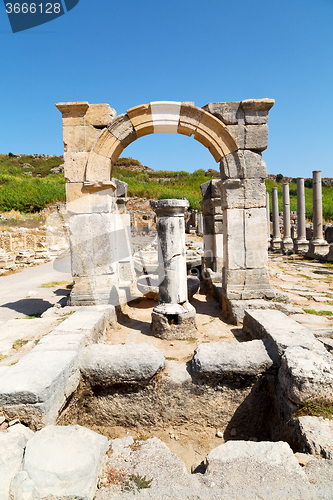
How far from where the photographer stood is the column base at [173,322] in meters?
4.47

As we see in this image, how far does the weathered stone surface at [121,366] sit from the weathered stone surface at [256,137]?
3865 millimetres

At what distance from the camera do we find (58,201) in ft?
88.4

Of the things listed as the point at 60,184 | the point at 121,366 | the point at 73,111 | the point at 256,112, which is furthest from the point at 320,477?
the point at 60,184

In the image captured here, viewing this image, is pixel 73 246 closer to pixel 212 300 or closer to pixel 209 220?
pixel 212 300

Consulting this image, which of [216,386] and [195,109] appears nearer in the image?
[216,386]

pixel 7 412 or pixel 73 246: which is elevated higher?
pixel 73 246

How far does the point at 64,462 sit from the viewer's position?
6.18 feet

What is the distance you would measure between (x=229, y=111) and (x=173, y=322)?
3746 millimetres

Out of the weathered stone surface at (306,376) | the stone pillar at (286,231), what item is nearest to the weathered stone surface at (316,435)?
the weathered stone surface at (306,376)

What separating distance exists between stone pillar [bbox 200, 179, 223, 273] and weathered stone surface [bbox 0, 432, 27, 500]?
237 inches

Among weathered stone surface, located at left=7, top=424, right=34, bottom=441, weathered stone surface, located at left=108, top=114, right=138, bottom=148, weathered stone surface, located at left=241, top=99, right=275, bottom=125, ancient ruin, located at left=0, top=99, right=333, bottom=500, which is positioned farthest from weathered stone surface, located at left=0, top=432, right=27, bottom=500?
weathered stone surface, located at left=241, top=99, right=275, bottom=125

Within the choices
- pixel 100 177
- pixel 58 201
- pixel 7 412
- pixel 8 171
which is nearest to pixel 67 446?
pixel 7 412

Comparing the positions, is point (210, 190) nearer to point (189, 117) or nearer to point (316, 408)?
point (189, 117)

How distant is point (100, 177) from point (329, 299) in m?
5.42
